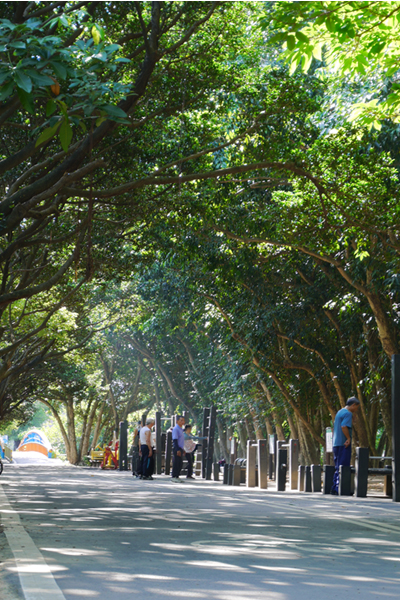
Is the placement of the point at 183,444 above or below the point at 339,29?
below

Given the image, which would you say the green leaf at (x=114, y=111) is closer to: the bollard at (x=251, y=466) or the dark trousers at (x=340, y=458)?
the dark trousers at (x=340, y=458)

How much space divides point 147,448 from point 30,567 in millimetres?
14352

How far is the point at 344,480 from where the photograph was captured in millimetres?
13312

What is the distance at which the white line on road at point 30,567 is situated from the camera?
14.4 ft

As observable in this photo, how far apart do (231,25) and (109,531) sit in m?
10.0

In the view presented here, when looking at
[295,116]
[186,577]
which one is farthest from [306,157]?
[186,577]

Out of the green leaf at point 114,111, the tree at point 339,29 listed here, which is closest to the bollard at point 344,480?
the tree at point 339,29

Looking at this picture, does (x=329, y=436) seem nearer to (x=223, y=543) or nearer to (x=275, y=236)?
(x=275, y=236)

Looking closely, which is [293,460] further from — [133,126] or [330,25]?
[330,25]

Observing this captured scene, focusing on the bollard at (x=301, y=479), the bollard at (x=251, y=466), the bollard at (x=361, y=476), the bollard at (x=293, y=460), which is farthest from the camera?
the bollard at (x=251, y=466)

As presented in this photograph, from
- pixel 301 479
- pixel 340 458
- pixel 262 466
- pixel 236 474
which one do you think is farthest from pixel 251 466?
pixel 340 458

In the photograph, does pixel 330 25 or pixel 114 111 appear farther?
pixel 330 25

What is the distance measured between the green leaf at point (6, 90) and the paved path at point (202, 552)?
117 inches

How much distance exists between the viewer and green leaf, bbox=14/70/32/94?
431 cm
